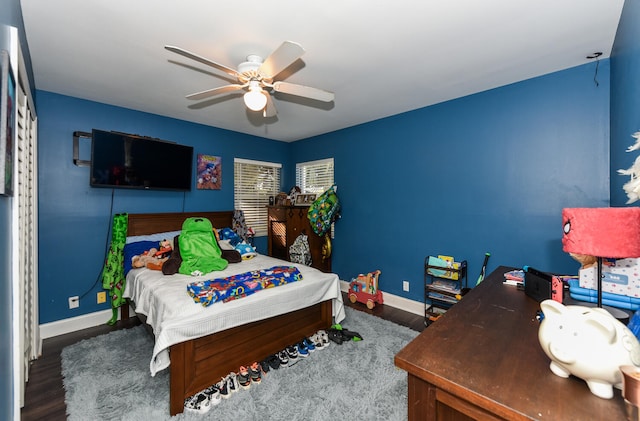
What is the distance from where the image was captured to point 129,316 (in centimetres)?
323

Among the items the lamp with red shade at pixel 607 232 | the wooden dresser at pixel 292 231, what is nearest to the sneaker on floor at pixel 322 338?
the wooden dresser at pixel 292 231

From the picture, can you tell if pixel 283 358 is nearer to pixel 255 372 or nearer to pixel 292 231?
pixel 255 372

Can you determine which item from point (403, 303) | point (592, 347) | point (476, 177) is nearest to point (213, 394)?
point (592, 347)

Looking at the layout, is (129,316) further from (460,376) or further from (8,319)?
(460,376)

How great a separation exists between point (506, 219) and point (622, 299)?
63.1 inches

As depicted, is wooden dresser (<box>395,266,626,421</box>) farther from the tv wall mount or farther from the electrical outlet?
the tv wall mount

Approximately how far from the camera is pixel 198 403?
1817 millimetres

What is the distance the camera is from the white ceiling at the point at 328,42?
1.63m

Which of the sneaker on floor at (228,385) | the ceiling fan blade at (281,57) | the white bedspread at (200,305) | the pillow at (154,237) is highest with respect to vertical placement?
the ceiling fan blade at (281,57)

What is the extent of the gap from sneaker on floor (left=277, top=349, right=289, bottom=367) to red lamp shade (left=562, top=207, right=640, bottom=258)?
2.08 metres

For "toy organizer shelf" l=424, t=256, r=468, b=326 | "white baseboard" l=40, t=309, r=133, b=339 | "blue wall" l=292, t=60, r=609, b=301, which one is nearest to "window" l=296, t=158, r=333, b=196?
"blue wall" l=292, t=60, r=609, b=301

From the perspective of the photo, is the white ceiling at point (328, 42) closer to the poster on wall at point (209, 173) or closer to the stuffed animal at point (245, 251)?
the poster on wall at point (209, 173)

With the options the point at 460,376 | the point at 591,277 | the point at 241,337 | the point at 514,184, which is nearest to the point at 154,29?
the point at 241,337

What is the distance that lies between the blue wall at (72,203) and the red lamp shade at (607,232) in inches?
155
